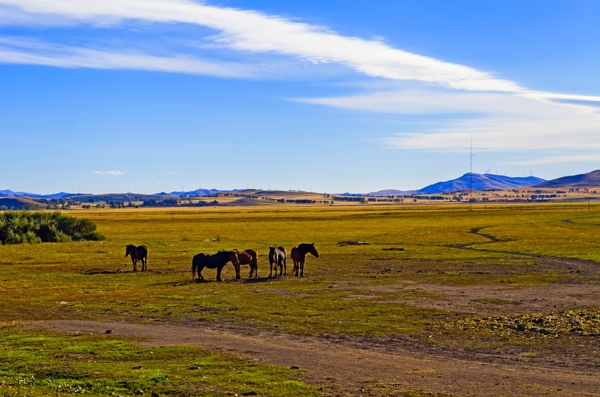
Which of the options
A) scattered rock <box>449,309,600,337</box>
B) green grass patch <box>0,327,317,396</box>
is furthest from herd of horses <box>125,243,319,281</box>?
green grass patch <box>0,327,317,396</box>

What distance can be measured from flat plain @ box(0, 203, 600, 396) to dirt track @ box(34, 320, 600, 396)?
0.05 m

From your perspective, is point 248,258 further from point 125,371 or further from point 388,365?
point 125,371

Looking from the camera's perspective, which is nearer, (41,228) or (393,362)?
(393,362)

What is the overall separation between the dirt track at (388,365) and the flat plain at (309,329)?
5 cm

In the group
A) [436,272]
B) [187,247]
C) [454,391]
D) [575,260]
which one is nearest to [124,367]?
[454,391]

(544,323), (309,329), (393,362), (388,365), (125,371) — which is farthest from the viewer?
(544,323)

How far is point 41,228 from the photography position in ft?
232

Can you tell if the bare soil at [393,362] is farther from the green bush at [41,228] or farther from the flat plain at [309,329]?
the green bush at [41,228]

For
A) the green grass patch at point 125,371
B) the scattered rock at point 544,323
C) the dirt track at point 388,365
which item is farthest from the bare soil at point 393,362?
the scattered rock at point 544,323

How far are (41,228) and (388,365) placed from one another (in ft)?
201

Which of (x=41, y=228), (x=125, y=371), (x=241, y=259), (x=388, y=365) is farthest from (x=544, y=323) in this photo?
(x=41, y=228)

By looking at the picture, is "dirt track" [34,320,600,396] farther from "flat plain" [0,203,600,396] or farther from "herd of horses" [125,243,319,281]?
"herd of horses" [125,243,319,281]

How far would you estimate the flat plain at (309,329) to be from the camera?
15219 millimetres

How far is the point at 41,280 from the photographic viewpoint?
37.5 m
